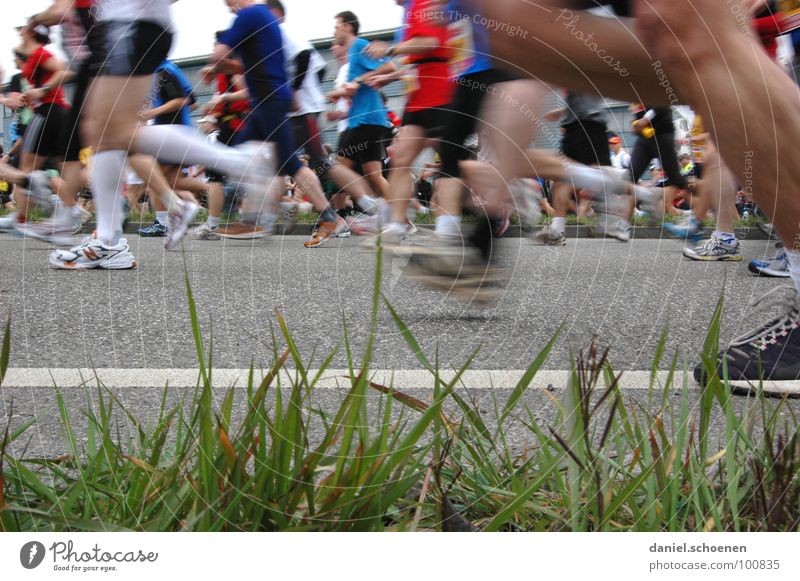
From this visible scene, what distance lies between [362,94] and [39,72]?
0.53 metres

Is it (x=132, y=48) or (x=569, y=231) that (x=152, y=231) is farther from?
(x=132, y=48)

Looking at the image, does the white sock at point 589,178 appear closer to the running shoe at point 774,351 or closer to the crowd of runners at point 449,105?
the crowd of runners at point 449,105

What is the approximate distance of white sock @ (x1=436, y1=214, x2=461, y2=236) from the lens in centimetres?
220

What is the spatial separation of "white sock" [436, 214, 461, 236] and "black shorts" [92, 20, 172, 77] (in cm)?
88

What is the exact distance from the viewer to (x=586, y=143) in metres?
2.70

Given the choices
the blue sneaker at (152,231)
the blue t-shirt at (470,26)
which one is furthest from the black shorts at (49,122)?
the blue sneaker at (152,231)

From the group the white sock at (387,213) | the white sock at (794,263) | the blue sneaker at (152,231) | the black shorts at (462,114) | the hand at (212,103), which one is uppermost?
the hand at (212,103)

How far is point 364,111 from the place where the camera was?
1546mm

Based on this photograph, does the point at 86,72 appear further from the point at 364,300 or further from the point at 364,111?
the point at 364,300

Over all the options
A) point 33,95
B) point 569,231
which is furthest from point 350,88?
point 569,231

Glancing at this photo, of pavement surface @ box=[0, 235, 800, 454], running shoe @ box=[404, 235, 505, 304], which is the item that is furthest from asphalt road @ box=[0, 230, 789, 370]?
running shoe @ box=[404, 235, 505, 304]

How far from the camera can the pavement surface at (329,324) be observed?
1.91 m

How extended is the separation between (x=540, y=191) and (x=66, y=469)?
70.0 inches

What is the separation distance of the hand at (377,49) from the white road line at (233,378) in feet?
2.14
